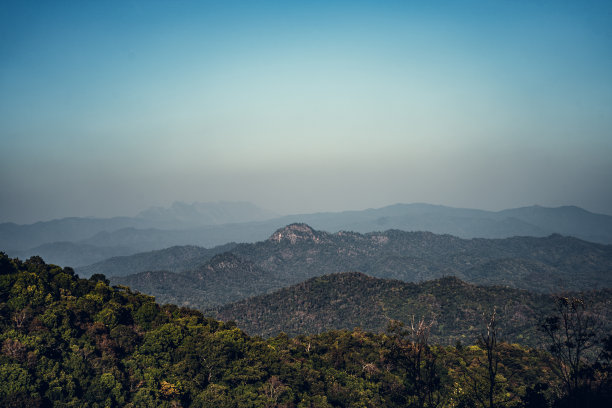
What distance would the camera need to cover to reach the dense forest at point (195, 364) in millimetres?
49094

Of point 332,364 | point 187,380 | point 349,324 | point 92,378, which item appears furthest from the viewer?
point 349,324

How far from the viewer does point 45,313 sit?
5928 centimetres

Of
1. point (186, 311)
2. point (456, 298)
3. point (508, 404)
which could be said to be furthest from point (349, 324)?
point (508, 404)

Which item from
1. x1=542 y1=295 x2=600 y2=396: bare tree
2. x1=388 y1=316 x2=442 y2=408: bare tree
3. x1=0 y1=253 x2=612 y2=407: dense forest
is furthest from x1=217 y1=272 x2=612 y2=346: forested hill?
x1=542 y1=295 x2=600 y2=396: bare tree

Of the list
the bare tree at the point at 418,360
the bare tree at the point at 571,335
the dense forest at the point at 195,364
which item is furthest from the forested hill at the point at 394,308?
the bare tree at the point at 571,335

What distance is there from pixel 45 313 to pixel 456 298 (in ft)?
478

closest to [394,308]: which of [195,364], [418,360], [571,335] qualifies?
[195,364]

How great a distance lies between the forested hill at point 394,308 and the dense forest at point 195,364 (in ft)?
229

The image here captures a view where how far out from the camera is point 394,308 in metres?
164

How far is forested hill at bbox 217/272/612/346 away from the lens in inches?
5743

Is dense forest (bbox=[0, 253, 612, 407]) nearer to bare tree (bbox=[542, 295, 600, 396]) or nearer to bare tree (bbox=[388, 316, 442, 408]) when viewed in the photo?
bare tree (bbox=[388, 316, 442, 408])

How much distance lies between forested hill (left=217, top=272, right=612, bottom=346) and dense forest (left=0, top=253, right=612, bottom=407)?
69916 millimetres

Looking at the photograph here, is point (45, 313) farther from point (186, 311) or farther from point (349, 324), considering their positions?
point (349, 324)

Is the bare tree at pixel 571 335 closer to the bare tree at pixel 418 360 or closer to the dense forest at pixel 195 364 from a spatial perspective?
the dense forest at pixel 195 364
